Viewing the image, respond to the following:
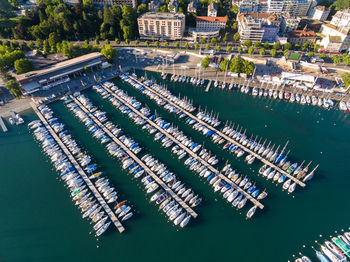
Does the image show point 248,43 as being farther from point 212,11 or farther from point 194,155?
point 194,155

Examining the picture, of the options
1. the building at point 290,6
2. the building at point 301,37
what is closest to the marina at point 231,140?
the building at point 301,37

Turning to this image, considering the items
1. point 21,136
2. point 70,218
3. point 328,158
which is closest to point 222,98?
point 328,158

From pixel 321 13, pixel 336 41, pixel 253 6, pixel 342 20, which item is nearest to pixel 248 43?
pixel 336 41

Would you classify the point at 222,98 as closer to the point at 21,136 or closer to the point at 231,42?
the point at 231,42

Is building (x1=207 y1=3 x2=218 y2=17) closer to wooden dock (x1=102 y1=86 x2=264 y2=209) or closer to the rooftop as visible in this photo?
the rooftop

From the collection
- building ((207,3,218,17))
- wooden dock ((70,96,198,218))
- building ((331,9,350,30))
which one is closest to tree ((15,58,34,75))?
wooden dock ((70,96,198,218))
